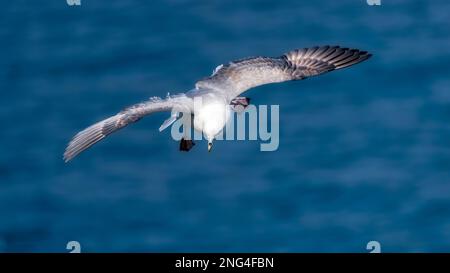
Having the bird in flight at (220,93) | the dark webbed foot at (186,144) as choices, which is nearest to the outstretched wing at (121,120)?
the bird in flight at (220,93)

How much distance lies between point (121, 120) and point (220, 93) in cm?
134

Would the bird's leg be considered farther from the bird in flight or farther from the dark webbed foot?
the dark webbed foot

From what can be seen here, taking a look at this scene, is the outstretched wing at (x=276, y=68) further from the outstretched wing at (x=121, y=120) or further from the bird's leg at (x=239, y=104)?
the outstretched wing at (x=121, y=120)

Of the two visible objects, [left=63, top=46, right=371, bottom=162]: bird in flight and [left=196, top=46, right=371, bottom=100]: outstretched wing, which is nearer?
[left=63, top=46, right=371, bottom=162]: bird in flight

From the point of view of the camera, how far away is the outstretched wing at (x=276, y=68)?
24.3 meters

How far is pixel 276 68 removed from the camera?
24.6 metres

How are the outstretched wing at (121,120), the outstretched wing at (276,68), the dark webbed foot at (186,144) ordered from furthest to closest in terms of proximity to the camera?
the outstretched wing at (276,68) < the dark webbed foot at (186,144) < the outstretched wing at (121,120)

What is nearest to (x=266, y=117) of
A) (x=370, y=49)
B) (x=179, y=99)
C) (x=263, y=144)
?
(x=263, y=144)

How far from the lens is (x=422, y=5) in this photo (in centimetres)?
3819

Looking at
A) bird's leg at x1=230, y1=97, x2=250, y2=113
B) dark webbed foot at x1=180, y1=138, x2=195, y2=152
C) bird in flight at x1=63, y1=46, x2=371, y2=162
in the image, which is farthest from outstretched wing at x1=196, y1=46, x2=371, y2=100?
dark webbed foot at x1=180, y1=138, x2=195, y2=152

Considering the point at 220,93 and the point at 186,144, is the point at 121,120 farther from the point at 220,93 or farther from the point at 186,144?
the point at 220,93

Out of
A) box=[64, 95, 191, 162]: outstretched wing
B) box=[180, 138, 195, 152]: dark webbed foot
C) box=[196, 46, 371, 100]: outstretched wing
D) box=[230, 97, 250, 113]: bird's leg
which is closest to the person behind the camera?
box=[64, 95, 191, 162]: outstretched wing

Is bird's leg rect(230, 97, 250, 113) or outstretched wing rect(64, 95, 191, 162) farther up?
bird's leg rect(230, 97, 250, 113)

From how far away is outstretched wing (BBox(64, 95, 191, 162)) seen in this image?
2331 centimetres
